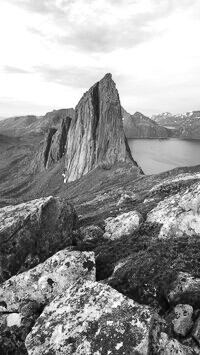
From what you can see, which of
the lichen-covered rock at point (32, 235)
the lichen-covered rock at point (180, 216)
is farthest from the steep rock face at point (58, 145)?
the lichen-covered rock at point (180, 216)

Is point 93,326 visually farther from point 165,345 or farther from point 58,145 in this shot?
point 58,145

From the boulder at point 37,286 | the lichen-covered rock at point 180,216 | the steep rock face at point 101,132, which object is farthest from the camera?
the steep rock face at point 101,132

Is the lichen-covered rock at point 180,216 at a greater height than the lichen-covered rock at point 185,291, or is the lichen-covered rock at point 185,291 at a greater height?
the lichen-covered rock at point 180,216

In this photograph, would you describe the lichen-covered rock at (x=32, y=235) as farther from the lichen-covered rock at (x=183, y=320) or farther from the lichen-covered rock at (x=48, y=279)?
the lichen-covered rock at (x=183, y=320)

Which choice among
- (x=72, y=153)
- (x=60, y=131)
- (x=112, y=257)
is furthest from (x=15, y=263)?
(x=60, y=131)

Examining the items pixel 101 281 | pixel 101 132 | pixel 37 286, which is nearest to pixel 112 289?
pixel 101 281

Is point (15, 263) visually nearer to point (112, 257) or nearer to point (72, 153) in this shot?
point (112, 257)
